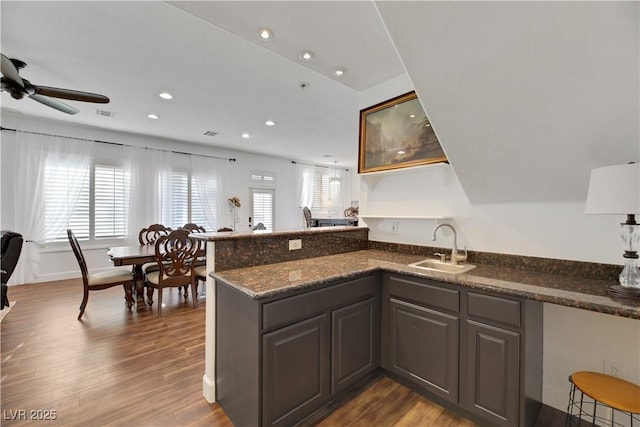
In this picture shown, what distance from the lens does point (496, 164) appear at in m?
1.89

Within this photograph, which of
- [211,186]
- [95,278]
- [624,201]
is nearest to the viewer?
[624,201]

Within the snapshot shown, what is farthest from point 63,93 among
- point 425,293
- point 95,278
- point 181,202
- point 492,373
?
point 492,373

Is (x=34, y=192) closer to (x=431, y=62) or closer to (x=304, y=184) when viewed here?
(x=304, y=184)

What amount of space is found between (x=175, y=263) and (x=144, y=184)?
3009mm

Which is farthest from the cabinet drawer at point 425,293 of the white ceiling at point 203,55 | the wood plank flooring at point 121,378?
the white ceiling at point 203,55

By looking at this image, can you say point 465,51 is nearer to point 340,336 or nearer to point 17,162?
point 340,336

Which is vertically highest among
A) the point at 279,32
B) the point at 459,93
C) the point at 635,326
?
the point at 279,32

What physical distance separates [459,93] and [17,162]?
21.3ft

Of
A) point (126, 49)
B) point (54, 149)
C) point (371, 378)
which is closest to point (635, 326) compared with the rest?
point (371, 378)

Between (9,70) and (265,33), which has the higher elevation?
(265,33)

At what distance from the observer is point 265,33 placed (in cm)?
210

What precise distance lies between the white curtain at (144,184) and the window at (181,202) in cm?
14

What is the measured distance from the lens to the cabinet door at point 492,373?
1529 millimetres

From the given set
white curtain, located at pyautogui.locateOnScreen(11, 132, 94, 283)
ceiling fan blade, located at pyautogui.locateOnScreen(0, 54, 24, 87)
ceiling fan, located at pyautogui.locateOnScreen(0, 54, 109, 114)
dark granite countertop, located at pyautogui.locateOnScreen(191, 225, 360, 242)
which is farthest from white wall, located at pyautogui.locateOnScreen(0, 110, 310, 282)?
dark granite countertop, located at pyautogui.locateOnScreen(191, 225, 360, 242)
